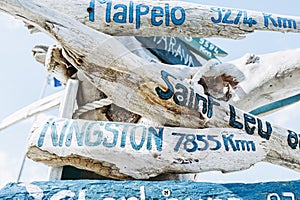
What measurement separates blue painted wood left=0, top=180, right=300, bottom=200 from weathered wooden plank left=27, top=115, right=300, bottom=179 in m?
0.07

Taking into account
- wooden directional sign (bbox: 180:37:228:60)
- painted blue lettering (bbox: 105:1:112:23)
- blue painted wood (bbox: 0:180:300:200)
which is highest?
wooden directional sign (bbox: 180:37:228:60)

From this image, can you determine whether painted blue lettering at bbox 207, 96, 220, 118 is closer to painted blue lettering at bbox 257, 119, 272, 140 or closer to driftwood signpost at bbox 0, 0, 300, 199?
driftwood signpost at bbox 0, 0, 300, 199

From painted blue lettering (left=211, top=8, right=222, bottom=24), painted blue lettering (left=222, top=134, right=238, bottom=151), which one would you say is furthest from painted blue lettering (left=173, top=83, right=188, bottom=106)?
painted blue lettering (left=211, top=8, right=222, bottom=24)

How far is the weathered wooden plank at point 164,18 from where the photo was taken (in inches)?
39.8

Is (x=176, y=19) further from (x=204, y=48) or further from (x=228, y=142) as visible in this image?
(x=204, y=48)

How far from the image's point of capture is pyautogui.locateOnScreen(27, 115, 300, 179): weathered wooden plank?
84 centimetres

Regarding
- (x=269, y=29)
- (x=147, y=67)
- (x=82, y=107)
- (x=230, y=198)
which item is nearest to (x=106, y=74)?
(x=147, y=67)

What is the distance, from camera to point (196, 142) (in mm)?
877

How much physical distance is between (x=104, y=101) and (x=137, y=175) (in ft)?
0.85

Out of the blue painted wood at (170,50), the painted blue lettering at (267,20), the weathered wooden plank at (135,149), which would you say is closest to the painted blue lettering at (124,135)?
the weathered wooden plank at (135,149)

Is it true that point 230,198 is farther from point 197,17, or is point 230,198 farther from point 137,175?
point 197,17

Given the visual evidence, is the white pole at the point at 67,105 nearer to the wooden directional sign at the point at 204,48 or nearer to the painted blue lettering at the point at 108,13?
the painted blue lettering at the point at 108,13

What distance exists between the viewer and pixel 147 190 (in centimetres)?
77

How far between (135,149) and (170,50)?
3.52 feet
